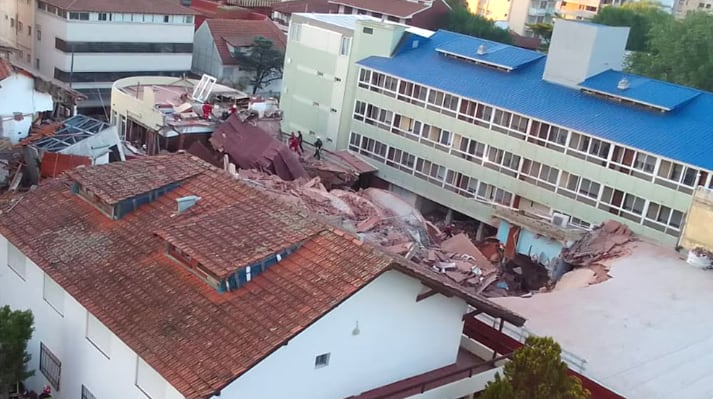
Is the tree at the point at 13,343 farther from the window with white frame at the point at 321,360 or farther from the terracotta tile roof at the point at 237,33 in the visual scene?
the terracotta tile roof at the point at 237,33

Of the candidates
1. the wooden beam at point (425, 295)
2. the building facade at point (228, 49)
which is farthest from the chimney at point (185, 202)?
the building facade at point (228, 49)

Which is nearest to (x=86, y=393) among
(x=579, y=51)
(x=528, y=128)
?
(x=528, y=128)

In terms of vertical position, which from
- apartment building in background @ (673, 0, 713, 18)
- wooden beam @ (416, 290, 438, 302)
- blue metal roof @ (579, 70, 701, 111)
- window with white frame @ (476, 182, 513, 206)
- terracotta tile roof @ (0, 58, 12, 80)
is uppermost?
apartment building in background @ (673, 0, 713, 18)

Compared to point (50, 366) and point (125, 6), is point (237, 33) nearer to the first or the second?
point (125, 6)

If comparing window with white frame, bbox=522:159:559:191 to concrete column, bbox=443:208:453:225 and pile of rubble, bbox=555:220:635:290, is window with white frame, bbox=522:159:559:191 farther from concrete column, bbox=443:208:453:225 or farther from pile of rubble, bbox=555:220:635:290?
concrete column, bbox=443:208:453:225

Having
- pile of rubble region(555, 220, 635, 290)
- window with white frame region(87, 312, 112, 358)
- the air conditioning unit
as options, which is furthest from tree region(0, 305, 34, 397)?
the air conditioning unit
